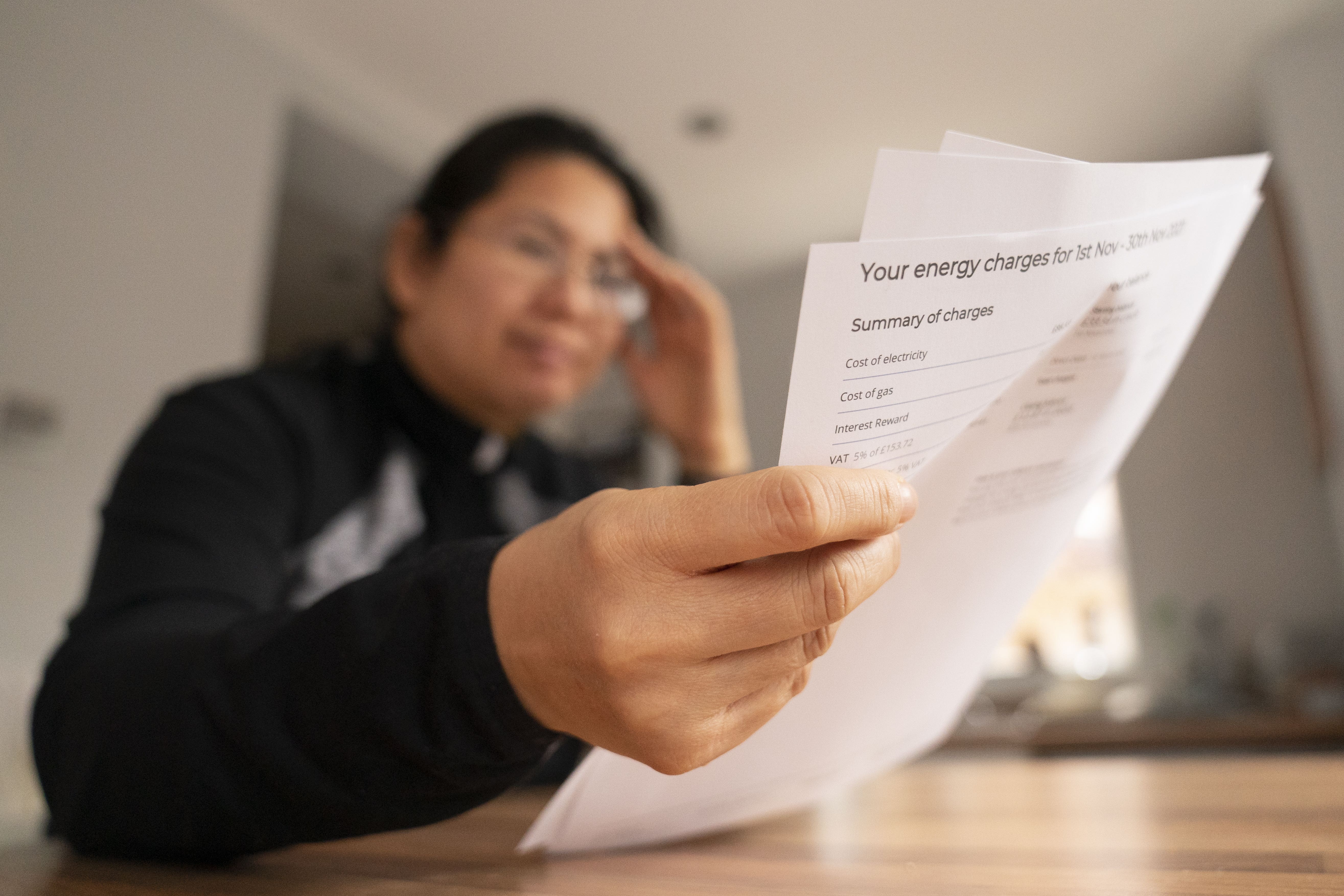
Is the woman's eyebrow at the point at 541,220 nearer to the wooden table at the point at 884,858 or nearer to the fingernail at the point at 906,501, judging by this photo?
the wooden table at the point at 884,858

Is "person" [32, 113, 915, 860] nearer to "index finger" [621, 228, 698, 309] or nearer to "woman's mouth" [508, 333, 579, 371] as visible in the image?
"woman's mouth" [508, 333, 579, 371]

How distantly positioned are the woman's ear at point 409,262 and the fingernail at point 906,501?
2.85ft

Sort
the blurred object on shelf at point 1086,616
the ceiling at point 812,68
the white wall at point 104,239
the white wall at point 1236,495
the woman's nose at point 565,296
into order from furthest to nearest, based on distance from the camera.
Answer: the blurred object on shelf at point 1086,616 < the white wall at point 1236,495 < the ceiling at point 812,68 < the white wall at point 104,239 < the woman's nose at point 565,296

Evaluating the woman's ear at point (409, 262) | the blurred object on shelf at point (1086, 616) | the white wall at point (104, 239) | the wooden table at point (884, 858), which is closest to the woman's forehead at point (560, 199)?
the woman's ear at point (409, 262)

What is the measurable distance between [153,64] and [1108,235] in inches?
92.5

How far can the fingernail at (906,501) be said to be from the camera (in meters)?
0.21

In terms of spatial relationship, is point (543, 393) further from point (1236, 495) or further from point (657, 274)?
point (1236, 495)

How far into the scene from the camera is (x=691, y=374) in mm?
1124

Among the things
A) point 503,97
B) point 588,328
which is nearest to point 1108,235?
point 588,328

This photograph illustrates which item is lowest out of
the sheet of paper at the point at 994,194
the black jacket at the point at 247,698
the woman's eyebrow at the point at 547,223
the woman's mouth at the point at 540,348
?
the black jacket at the point at 247,698

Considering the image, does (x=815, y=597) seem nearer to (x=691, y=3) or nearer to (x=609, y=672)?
(x=609, y=672)

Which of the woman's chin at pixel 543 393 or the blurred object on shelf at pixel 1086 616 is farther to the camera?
the blurred object on shelf at pixel 1086 616

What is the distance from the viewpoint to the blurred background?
5.50ft

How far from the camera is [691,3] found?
7.11 ft
